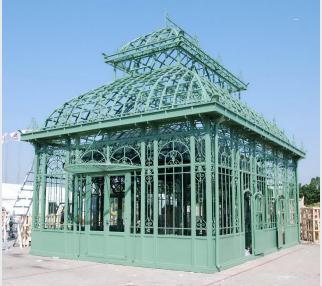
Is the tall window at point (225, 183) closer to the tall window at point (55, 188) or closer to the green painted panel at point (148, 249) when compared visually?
the green painted panel at point (148, 249)

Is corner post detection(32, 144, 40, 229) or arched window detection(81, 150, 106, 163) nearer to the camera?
arched window detection(81, 150, 106, 163)

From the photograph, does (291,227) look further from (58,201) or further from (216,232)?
(58,201)

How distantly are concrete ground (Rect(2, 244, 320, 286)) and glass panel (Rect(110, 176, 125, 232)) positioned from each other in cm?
167

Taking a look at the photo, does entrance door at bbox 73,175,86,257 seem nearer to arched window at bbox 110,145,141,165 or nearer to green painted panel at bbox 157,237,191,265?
arched window at bbox 110,145,141,165

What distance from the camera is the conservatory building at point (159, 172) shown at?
12086mm

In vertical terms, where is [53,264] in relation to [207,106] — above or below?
below

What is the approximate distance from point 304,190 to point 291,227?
48780 millimetres

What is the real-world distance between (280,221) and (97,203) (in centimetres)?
793

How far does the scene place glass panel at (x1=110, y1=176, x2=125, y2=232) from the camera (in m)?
14.5

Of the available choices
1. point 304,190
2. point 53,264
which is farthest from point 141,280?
point 304,190

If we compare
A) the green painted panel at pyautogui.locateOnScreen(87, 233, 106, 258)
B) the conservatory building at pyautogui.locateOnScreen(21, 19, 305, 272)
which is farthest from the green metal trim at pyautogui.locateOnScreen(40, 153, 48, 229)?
the green painted panel at pyautogui.locateOnScreen(87, 233, 106, 258)

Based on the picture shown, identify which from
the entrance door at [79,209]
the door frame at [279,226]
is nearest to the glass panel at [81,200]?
the entrance door at [79,209]

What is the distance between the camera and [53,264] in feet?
43.7

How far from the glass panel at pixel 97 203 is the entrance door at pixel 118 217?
0.57 meters
